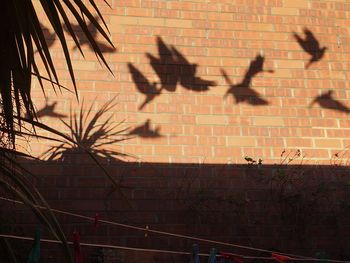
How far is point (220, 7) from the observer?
5.18m

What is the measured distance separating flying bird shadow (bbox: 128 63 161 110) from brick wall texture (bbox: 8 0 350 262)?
0.03ft

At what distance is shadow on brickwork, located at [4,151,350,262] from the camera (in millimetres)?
4426

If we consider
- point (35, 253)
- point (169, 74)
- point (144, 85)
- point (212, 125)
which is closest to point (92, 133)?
point (144, 85)

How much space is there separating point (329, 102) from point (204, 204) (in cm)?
175

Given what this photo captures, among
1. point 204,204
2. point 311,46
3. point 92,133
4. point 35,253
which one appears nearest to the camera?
point 35,253

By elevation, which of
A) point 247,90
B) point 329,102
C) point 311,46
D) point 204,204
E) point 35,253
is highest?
point 311,46

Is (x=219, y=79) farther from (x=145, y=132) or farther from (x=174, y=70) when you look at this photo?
(x=145, y=132)

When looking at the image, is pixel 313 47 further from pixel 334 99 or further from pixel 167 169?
pixel 167 169

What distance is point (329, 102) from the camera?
507 cm

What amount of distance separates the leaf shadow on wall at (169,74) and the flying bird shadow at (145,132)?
274mm

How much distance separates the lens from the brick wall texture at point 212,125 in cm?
450

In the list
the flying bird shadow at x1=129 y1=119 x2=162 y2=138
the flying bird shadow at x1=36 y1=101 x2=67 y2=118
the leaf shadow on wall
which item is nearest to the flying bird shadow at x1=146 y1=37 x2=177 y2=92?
the leaf shadow on wall

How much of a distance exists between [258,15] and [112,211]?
8.53ft

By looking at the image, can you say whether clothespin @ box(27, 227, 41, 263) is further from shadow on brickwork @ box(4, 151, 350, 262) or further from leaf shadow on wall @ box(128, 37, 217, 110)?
leaf shadow on wall @ box(128, 37, 217, 110)
